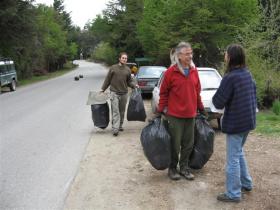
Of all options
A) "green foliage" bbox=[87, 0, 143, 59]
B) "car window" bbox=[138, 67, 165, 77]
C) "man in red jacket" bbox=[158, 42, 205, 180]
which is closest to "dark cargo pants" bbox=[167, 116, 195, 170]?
"man in red jacket" bbox=[158, 42, 205, 180]

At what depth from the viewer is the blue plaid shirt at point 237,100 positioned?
5.11 m

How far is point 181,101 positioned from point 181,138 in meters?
0.56

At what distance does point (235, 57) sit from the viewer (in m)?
5.11

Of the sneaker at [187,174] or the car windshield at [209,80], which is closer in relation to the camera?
the sneaker at [187,174]

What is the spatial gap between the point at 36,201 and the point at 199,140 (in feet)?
7.88

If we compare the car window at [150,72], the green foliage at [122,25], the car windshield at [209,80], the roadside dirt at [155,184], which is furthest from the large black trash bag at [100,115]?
the green foliage at [122,25]

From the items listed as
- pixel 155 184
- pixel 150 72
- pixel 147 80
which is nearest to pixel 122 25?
pixel 150 72

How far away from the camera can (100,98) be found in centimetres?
1040

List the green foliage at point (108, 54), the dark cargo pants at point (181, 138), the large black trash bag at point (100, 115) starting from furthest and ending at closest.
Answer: the green foliage at point (108, 54)
the large black trash bag at point (100, 115)
the dark cargo pants at point (181, 138)

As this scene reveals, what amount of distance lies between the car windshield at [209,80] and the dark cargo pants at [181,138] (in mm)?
4727

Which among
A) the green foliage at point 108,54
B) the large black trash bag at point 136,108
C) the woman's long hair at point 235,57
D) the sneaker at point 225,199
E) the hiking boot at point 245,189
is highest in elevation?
the woman's long hair at point 235,57

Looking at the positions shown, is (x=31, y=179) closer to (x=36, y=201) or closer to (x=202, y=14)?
(x=36, y=201)

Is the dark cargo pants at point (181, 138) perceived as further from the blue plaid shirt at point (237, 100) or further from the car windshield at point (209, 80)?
the car windshield at point (209, 80)

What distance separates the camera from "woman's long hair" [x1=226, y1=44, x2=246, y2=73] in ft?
16.7
